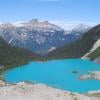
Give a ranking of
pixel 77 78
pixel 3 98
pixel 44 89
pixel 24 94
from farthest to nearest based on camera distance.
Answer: pixel 77 78, pixel 44 89, pixel 24 94, pixel 3 98

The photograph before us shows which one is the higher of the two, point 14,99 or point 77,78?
point 14,99

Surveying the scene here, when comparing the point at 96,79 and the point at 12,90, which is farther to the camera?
the point at 96,79

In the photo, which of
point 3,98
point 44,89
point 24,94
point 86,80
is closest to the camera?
point 3,98

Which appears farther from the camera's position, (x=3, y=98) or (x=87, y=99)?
(x=87, y=99)

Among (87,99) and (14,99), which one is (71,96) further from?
(14,99)

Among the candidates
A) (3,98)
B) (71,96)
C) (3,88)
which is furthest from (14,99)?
(71,96)

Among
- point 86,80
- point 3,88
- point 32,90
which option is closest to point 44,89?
point 32,90

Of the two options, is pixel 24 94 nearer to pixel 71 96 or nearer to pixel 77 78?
pixel 71 96

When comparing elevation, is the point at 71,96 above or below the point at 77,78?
above

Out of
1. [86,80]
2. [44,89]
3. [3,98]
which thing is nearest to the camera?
[3,98]
